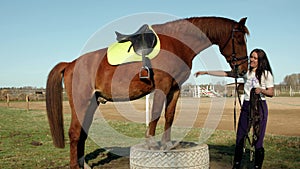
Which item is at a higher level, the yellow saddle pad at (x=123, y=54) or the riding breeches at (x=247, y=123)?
the yellow saddle pad at (x=123, y=54)

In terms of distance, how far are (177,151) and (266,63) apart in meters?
1.74

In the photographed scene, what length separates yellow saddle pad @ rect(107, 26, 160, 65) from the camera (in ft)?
12.9

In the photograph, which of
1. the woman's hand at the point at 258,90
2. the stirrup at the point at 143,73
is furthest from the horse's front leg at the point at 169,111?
the woman's hand at the point at 258,90

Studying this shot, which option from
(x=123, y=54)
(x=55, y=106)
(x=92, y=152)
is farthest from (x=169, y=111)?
(x=92, y=152)

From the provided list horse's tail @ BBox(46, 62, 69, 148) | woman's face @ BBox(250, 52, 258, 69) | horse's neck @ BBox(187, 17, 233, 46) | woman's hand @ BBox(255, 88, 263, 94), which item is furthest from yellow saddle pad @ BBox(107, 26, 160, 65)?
woman's hand @ BBox(255, 88, 263, 94)

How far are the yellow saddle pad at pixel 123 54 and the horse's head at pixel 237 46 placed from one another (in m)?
0.97

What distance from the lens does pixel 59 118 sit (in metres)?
5.05

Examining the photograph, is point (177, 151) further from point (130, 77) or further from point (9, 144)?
point (9, 144)

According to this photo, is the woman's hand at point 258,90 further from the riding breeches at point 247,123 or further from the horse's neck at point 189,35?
the horse's neck at point 189,35

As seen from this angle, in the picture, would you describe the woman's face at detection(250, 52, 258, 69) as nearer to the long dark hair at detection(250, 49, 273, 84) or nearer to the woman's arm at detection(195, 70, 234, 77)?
the long dark hair at detection(250, 49, 273, 84)

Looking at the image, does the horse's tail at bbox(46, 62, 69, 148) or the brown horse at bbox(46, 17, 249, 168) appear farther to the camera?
the horse's tail at bbox(46, 62, 69, 148)

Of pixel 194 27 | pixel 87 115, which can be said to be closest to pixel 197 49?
pixel 194 27

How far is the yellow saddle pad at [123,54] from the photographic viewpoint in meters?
3.93

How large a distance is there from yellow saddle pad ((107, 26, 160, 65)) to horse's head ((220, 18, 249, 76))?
97cm
